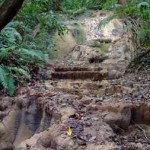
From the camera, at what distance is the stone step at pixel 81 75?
28.3 ft

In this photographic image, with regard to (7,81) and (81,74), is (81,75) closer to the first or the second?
(81,74)

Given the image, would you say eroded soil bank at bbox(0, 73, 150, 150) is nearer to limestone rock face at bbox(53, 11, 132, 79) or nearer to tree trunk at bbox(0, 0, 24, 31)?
tree trunk at bbox(0, 0, 24, 31)

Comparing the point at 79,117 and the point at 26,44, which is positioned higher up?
the point at 26,44

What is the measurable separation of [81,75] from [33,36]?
3.06 metres

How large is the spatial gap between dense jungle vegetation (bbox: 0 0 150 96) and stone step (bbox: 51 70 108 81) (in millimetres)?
532

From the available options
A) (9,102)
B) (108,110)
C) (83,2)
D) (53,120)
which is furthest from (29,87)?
(83,2)

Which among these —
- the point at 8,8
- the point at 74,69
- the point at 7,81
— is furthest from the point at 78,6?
the point at 8,8

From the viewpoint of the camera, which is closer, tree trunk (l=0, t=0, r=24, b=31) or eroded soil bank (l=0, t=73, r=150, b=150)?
tree trunk (l=0, t=0, r=24, b=31)

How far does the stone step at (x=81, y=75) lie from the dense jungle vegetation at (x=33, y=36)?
53cm

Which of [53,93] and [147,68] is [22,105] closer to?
[53,93]

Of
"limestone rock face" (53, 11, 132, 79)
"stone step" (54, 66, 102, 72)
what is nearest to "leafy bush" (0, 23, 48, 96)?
"stone step" (54, 66, 102, 72)

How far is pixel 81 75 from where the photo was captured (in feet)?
28.6

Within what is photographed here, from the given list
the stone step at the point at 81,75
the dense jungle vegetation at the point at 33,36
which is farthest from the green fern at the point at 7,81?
the stone step at the point at 81,75

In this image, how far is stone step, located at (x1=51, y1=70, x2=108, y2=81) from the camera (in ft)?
28.3
